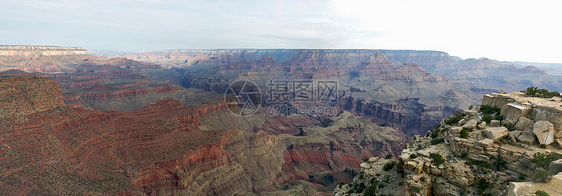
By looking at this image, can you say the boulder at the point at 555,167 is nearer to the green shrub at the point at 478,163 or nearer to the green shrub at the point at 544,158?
the green shrub at the point at 544,158

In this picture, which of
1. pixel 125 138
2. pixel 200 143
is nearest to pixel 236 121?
pixel 200 143

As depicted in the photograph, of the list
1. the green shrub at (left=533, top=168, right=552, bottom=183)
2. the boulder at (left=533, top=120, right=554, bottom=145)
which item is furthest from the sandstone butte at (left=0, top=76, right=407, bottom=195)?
the green shrub at (left=533, top=168, right=552, bottom=183)

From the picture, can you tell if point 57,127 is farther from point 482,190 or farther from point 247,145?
point 482,190

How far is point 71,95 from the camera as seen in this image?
349 ft

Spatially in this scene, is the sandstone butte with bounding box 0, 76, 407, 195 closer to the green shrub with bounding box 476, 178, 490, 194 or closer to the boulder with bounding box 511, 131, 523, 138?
the green shrub with bounding box 476, 178, 490, 194

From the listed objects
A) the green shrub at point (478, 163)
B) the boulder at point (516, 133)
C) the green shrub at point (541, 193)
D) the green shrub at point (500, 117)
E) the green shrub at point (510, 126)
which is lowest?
the green shrub at point (478, 163)

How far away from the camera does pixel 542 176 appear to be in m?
13.8

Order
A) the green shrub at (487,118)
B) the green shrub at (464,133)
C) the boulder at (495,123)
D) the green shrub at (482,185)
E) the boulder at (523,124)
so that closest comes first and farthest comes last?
the green shrub at (482,185)
the boulder at (523,124)
the green shrub at (464,133)
the boulder at (495,123)
the green shrub at (487,118)

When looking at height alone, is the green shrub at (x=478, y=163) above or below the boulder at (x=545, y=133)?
below

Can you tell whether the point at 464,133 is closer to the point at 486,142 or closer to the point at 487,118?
the point at 486,142

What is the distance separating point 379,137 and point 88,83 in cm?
17276

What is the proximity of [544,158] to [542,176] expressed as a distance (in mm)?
2113

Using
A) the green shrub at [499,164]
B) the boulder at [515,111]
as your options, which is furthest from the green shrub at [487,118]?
the green shrub at [499,164]

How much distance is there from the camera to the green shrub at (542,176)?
1330 cm
